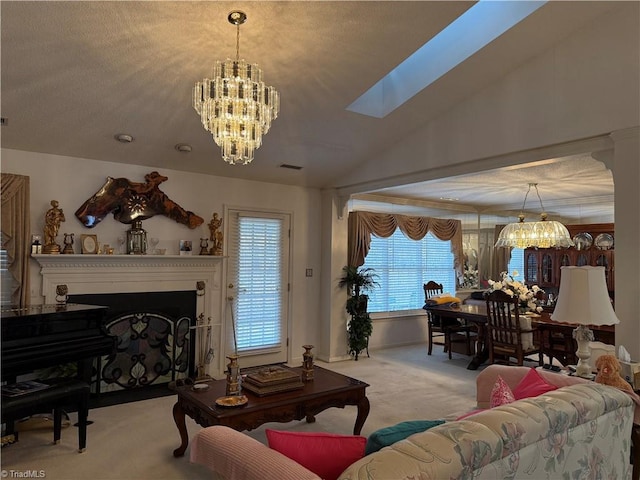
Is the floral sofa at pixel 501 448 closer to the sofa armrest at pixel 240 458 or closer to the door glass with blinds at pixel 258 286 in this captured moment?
the sofa armrest at pixel 240 458

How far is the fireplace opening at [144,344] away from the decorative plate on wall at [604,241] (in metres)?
7.01

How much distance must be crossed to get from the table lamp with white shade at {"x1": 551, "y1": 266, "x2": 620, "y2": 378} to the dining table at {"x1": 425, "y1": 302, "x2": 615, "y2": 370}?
2168mm

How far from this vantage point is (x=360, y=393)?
136 inches

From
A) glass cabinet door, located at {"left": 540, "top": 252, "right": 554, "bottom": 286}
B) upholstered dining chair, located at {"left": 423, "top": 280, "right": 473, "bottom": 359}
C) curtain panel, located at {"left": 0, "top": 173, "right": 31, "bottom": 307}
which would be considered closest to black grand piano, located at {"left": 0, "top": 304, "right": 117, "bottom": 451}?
curtain panel, located at {"left": 0, "top": 173, "right": 31, "bottom": 307}

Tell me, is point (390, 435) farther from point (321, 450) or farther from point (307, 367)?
point (307, 367)

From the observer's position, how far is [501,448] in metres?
1.55

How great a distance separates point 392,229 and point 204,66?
4.54 metres

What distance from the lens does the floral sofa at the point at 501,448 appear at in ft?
4.44

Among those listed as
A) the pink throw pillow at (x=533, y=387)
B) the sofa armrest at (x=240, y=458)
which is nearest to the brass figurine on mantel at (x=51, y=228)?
the sofa armrest at (x=240, y=458)

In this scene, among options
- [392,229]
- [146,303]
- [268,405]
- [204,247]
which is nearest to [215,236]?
[204,247]

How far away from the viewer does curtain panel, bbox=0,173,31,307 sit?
13.2ft

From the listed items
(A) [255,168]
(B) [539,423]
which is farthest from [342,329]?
(B) [539,423]

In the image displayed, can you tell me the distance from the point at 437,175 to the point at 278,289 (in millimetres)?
2615
